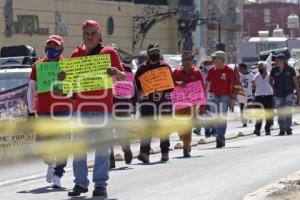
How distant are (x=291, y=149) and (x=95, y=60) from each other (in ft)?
22.0

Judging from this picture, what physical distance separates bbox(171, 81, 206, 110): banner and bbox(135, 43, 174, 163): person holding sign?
3.10 feet

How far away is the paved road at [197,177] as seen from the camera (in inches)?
411

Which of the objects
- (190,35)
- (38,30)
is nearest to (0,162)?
(38,30)

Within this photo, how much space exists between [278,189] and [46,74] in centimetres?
319

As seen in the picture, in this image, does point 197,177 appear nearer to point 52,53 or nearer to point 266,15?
point 52,53

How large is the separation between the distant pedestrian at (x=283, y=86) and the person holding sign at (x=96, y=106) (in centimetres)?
1049

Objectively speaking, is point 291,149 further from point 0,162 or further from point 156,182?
point 0,162

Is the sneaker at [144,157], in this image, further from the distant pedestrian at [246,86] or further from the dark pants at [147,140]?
the distant pedestrian at [246,86]

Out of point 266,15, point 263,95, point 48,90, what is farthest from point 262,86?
point 266,15

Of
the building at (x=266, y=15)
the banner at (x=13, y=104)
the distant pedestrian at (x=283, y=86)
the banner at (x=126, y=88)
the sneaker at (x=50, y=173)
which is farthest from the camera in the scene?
the building at (x=266, y=15)

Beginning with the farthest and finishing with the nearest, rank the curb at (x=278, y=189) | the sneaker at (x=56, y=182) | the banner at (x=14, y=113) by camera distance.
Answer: the banner at (x=14, y=113) → the sneaker at (x=56, y=182) → the curb at (x=278, y=189)

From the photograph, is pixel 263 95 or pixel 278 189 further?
pixel 263 95

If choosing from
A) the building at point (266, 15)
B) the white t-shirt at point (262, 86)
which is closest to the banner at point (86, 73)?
the white t-shirt at point (262, 86)

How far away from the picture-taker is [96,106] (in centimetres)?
1008
